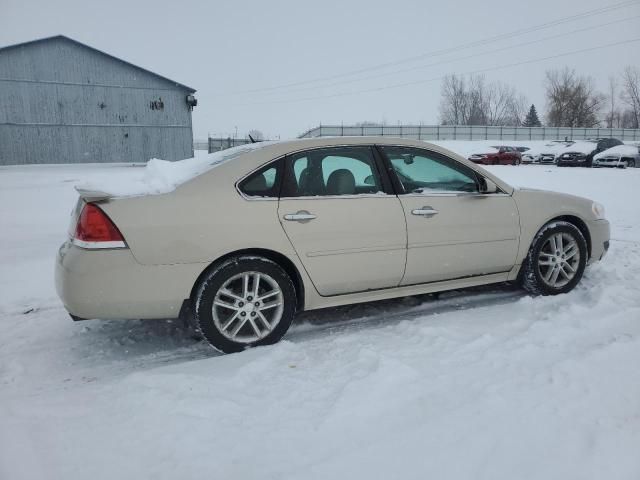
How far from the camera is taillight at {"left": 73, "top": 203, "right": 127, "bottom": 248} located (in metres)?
2.84

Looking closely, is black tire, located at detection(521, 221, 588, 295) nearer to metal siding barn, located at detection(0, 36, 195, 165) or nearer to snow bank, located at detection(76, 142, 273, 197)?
snow bank, located at detection(76, 142, 273, 197)

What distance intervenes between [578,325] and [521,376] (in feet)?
3.36

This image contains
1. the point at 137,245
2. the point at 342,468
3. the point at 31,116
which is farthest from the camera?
the point at 31,116

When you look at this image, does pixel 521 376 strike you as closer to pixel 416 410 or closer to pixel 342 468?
pixel 416 410

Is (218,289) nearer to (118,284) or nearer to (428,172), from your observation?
(118,284)

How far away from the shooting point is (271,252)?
3.21m

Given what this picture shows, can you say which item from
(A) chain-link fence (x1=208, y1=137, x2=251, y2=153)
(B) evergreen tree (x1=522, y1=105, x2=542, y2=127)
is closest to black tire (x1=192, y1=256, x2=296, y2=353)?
(A) chain-link fence (x1=208, y1=137, x2=251, y2=153)

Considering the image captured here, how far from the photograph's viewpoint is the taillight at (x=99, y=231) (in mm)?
2842

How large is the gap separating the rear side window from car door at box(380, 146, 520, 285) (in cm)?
95

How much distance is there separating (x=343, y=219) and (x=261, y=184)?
2.07 ft

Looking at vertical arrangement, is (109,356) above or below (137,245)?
below

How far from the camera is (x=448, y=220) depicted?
12.1ft

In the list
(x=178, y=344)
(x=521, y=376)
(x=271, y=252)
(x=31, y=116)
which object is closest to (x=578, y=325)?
(x=521, y=376)

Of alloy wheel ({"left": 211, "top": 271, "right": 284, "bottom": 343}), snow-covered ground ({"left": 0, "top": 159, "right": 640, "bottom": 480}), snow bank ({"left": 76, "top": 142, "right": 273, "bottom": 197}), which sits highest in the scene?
snow bank ({"left": 76, "top": 142, "right": 273, "bottom": 197})
